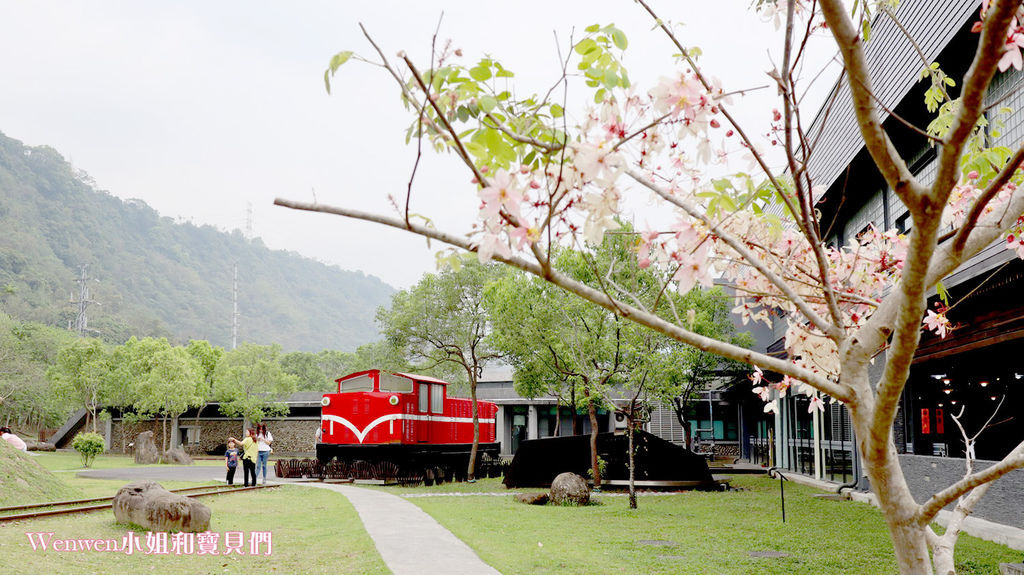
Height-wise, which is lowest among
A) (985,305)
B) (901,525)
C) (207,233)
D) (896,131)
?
(901,525)

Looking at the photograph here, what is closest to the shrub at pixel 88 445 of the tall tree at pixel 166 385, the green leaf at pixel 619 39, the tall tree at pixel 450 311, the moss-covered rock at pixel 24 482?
the tall tree at pixel 166 385

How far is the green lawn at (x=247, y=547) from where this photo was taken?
709 cm

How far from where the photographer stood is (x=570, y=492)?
14.0 metres

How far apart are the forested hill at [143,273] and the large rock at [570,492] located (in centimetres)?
7013

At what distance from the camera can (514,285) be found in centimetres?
1959

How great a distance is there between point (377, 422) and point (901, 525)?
→ 18557mm

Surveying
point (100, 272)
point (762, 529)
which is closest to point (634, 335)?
point (762, 529)

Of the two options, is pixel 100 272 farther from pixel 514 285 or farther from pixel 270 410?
pixel 514 285

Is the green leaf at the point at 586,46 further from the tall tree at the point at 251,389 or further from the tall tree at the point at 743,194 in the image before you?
the tall tree at the point at 251,389

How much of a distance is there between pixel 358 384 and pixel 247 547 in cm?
1268

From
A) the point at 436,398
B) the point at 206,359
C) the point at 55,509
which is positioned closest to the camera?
the point at 55,509

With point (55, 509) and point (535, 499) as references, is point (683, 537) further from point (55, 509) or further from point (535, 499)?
point (55, 509)

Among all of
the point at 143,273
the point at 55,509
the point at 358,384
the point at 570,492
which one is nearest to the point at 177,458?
the point at 358,384

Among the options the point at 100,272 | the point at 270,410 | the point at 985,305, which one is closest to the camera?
the point at 985,305
